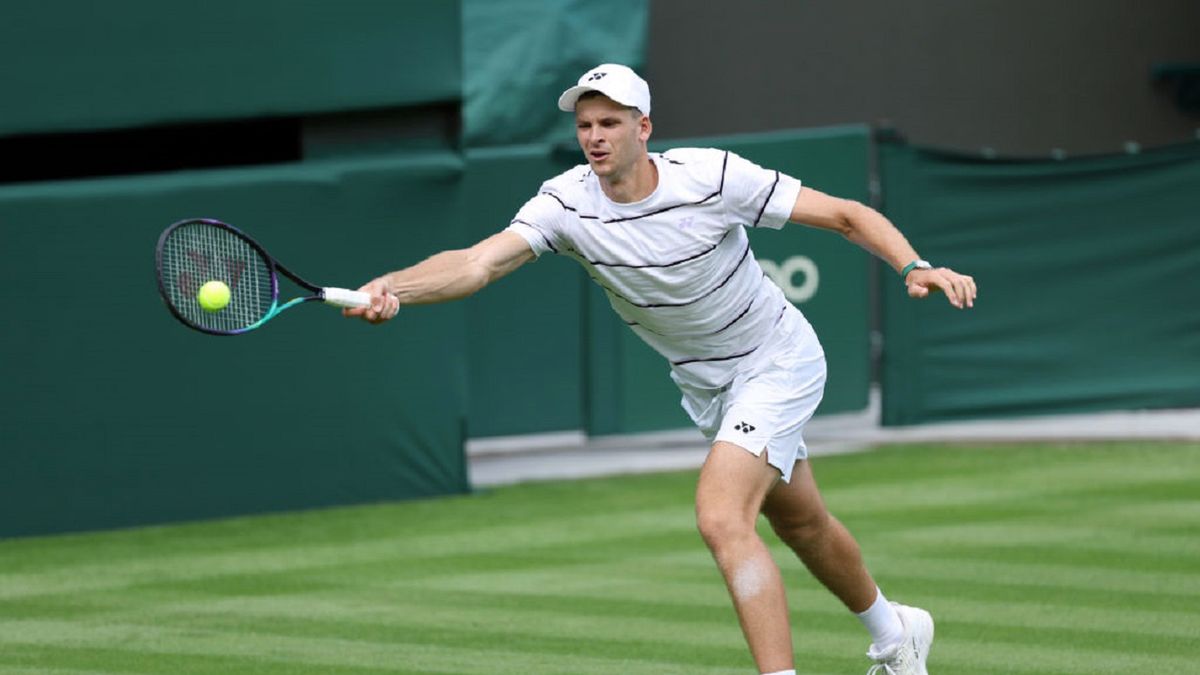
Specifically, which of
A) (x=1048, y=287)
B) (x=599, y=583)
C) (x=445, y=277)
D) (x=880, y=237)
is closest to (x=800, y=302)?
(x=1048, y=287)

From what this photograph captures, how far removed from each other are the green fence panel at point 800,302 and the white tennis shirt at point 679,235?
7359 mm

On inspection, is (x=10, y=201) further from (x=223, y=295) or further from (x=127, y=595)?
(x=223, y=295)

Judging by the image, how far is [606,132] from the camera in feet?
23.1

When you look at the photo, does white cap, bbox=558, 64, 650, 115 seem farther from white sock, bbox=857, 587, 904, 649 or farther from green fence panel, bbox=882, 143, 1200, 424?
green fence panel, bbox=882, 143, 1200, 424

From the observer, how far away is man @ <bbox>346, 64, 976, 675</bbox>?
6859mm

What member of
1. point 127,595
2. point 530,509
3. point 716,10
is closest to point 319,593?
point 127,595

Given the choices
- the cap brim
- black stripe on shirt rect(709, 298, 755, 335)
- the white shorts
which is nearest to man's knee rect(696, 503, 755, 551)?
the white shorts

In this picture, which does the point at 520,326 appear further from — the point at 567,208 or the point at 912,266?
the point at 912,266

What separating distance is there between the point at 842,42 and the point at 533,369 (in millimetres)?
5722

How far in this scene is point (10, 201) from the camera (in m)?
11.8

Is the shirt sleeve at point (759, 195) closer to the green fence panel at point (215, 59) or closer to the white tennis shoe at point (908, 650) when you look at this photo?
the white tennis shoe at point (908, 650)

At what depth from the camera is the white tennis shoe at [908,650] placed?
7742 mm

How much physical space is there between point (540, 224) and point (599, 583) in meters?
3.48

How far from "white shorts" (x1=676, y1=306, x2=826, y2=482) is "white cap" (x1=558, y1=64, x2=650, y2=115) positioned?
0.87m
